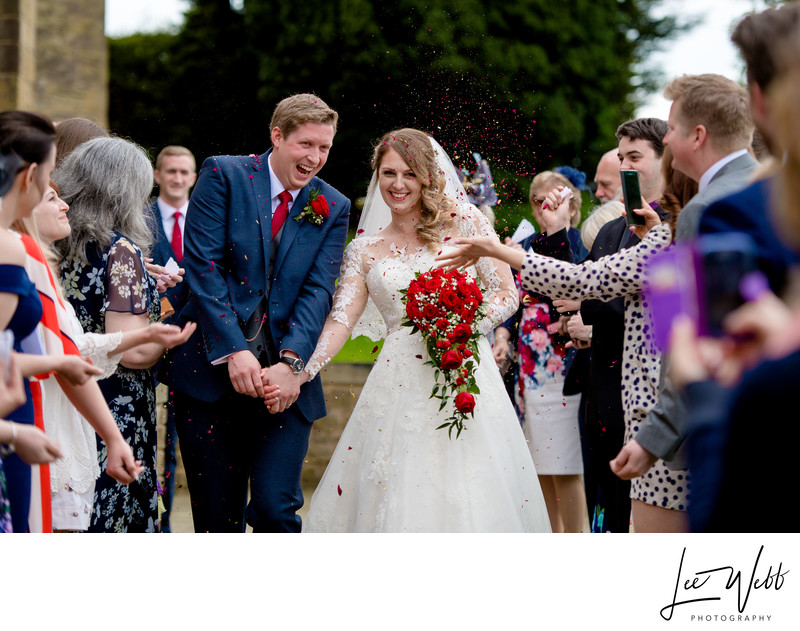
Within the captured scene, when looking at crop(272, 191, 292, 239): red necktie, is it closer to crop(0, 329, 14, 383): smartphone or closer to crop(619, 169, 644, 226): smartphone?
crop(619, 169, 644, 226): smartphone

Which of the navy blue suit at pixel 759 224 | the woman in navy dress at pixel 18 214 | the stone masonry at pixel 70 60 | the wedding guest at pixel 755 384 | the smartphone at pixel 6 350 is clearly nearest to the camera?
the wedding guest at pixel 755 384

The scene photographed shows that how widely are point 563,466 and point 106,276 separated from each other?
3.05 m

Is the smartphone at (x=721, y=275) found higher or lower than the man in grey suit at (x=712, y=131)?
lower

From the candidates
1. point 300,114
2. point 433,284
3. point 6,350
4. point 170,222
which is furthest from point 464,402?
point 170,222

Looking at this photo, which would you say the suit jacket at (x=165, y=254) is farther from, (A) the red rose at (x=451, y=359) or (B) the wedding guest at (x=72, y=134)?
(A) the red rose at (x=451, y=359)

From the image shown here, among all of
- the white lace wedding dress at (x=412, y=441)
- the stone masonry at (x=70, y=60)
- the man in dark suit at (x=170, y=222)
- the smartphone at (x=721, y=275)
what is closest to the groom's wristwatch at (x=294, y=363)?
the white lace wedding dress at (x=412, y=441)

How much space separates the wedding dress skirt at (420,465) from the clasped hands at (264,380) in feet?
1.65

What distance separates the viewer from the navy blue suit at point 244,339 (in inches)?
162

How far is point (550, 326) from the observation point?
552 centimetres

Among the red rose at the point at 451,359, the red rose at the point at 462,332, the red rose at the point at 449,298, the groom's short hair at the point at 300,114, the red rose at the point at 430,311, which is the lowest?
the red rose at the point at 451,359

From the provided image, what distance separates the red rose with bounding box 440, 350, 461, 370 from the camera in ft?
13.1

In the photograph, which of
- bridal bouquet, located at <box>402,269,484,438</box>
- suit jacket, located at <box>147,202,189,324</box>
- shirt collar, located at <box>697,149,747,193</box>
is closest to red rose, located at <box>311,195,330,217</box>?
bridal bouquet, located at <box>402,269,484,438</box>

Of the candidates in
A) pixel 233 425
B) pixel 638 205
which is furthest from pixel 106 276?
pixel 638 205
